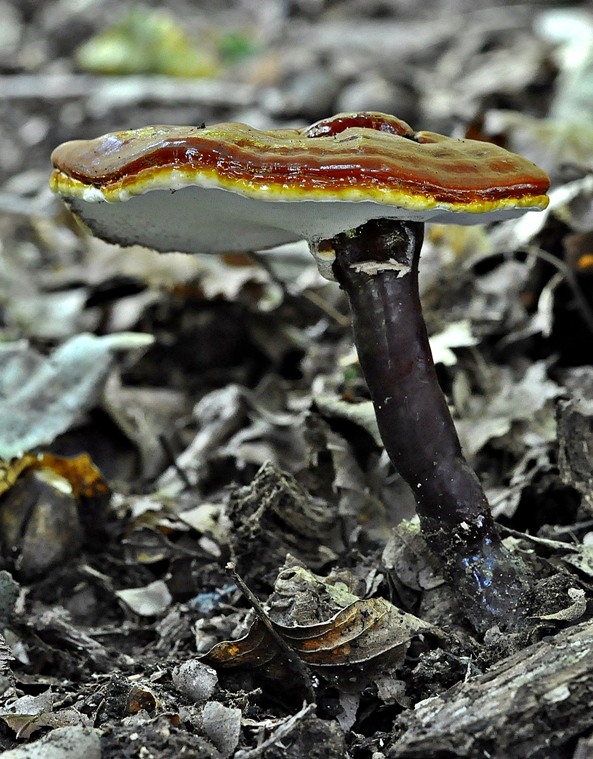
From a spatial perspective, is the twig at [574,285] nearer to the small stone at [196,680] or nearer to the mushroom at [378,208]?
the mushroom at [378,208]

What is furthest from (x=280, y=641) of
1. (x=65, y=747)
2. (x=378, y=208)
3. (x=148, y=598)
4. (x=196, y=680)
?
(x=378, y=208)

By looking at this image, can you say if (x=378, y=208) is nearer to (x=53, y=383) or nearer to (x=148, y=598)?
(x=148, y=598)

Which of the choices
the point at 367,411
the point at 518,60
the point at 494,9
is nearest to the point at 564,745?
the point at 367,411

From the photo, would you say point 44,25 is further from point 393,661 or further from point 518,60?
point 393,661

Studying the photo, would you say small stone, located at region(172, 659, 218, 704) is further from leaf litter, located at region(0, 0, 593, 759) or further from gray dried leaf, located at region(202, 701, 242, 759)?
gray dried leaf, located at region(202, 701, 242, 759)

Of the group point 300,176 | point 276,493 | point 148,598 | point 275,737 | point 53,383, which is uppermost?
point 300,176

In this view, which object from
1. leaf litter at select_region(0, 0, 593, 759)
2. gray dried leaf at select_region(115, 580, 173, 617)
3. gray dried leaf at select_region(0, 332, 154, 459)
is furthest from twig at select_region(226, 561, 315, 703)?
gray dried leaf at select_region(0, 332, 154, 459)

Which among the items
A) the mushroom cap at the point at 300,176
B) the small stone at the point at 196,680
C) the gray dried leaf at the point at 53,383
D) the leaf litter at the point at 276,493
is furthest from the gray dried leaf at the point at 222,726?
the gray dried leaf at the point at 53,383
